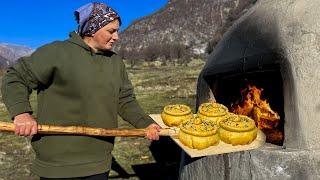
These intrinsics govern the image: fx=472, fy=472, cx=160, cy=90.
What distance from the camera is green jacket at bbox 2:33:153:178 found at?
3.36m

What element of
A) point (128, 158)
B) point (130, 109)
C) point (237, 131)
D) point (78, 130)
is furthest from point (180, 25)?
point (78, 130)

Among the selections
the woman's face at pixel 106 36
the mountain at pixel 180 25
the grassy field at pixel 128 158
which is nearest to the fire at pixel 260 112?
the woman's face at pixel 106 36

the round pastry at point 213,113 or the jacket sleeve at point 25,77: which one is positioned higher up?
the jacket sleeve at point 25,77

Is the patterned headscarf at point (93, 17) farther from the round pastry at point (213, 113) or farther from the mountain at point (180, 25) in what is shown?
the mountain at point (180, 25)

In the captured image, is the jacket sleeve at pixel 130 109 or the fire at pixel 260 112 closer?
the jacket sleeve at pixel 130 109

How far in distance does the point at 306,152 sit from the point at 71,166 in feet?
6.17

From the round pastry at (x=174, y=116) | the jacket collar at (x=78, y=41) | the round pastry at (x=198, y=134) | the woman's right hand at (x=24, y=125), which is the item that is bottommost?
the round pastry at (x=198, y=134)

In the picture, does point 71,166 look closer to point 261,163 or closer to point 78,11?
point 78,11

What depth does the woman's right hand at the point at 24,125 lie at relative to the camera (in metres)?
3.18

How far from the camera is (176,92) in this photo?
15656 millimetres

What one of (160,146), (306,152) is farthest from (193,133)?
(160,146)

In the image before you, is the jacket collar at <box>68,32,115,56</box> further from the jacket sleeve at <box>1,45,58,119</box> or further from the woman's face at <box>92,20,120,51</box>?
the jacket sleeve at <box>1,45,58,119</box>

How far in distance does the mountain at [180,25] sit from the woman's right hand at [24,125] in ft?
216

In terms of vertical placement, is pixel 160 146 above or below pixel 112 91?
below
